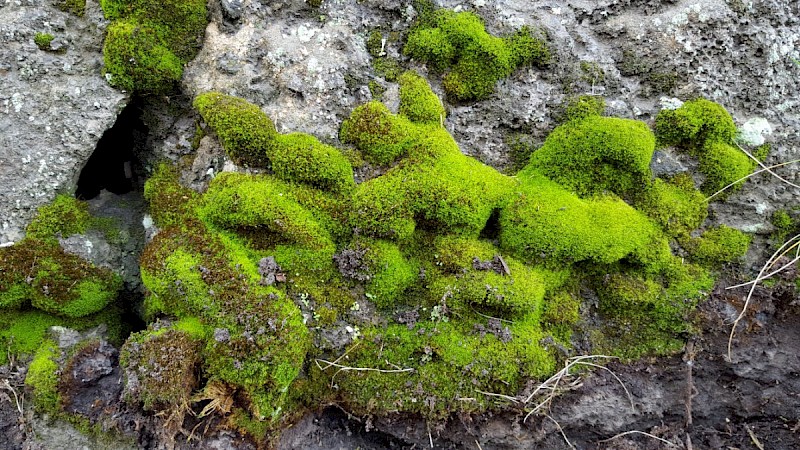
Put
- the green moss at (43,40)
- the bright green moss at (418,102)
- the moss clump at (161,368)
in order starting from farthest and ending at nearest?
the bright green moss at (418,102), the green moss at (43,40), the moss clump at (161,368)

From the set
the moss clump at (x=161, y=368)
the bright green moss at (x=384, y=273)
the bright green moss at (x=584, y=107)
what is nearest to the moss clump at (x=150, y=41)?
the moss clump at (x=161, y=368)

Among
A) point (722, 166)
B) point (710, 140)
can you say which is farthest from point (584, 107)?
point (722, 166)

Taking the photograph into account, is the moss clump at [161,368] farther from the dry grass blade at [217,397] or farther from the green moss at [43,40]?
the green moss at [43,40]

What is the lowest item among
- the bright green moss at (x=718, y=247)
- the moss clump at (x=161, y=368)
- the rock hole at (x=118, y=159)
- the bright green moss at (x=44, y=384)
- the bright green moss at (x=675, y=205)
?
the bright green moss at (x=44, y=384)

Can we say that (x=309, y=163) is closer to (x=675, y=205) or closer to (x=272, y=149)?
(x=272, y=149)

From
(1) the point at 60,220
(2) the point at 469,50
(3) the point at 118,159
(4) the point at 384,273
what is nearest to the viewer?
(4) the point at 384,273

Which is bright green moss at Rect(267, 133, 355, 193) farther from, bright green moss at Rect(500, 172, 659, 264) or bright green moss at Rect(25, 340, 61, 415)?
bright green moss at Rect(25, 340, 61, 415)
